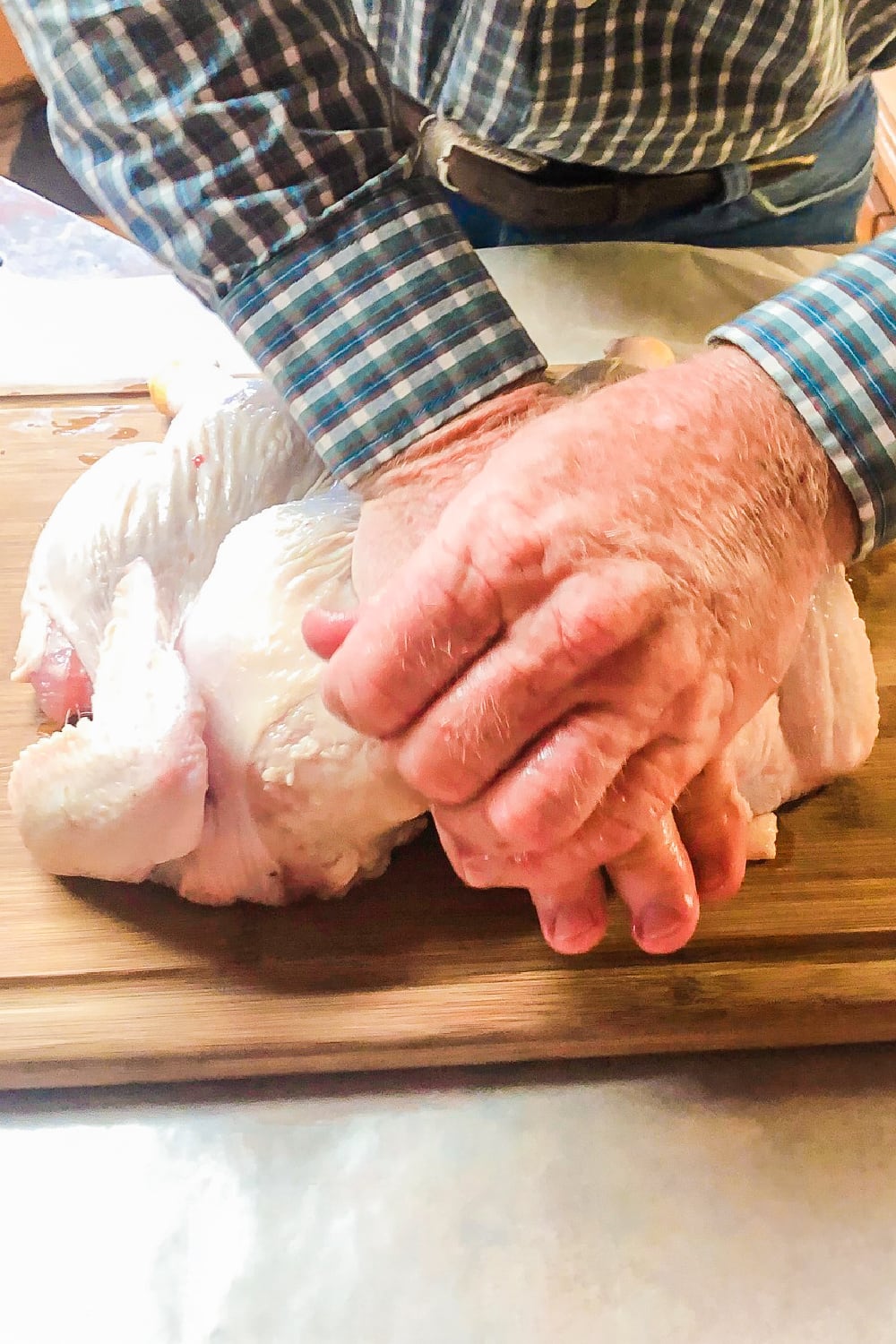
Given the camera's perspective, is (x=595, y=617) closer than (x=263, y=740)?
Yes

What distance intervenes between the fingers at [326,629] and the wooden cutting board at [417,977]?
0.25 metres

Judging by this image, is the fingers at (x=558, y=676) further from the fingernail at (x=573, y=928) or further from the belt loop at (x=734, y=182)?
the belt loop at (x=734, y=182)

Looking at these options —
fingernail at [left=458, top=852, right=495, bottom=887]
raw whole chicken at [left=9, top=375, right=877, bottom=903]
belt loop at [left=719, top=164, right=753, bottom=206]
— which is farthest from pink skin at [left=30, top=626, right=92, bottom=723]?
belt loop at [left=719, top=164, right=753, bottom=206]

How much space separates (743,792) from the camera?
2.31 ft

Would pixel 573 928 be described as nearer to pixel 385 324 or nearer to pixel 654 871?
pixel 654 871

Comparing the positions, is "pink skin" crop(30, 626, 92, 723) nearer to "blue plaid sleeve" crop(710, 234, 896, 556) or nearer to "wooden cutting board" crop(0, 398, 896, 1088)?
"wooden cutting board" crop(0, 398, 896, 1088)

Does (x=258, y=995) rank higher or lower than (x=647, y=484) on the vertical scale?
lower

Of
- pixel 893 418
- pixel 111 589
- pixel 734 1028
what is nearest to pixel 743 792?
pixel 734 1028

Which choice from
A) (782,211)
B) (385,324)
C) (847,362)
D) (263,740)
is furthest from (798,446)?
(782,211)

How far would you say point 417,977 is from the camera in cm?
69

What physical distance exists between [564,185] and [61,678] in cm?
61

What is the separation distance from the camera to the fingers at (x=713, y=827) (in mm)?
581

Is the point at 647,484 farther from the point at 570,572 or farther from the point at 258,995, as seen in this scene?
the point at 258,995

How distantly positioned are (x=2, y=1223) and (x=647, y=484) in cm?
62
